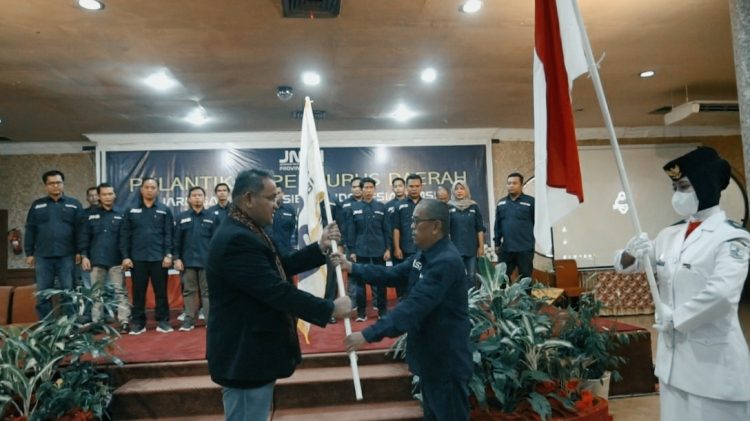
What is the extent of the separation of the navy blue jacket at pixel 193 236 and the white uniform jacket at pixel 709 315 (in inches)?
180

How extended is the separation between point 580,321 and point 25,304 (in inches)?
240

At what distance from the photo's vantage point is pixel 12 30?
4.04 meters

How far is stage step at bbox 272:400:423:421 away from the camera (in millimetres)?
3371

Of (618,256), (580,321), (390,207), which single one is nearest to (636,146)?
(390,207)

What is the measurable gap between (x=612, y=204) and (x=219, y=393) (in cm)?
783

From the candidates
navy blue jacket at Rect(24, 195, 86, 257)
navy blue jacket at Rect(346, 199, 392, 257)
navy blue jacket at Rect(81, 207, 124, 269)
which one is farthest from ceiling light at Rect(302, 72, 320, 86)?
navy blue jacket at Rect(24, 195, 86, 257)

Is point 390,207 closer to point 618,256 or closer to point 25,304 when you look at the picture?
point 618,256

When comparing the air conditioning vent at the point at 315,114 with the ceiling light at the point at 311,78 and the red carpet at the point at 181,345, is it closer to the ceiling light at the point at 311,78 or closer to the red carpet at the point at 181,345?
the ceiling light at the point at 311,78

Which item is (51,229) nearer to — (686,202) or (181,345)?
(181,345)

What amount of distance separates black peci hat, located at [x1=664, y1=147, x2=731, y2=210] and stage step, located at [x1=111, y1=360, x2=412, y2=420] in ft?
8.14

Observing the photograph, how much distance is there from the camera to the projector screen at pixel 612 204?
8.62m

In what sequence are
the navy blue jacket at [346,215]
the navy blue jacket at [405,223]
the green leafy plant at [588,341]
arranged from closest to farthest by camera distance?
1. the green leafy plant at [588,341]
2. the navy blue jacket at [405,223]
3. the navy blue jacket at [346,215]

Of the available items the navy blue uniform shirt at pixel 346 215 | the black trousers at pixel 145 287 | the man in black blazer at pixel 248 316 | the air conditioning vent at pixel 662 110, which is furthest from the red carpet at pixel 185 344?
the air conditioning vent at pixel 662 110

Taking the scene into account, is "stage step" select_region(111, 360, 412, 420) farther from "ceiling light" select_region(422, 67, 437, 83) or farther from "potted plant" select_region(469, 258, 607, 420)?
"ceiling light" select_region(422, 67, 437, 83)
